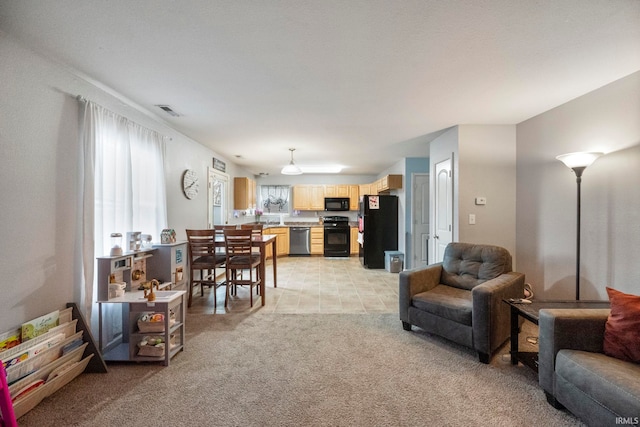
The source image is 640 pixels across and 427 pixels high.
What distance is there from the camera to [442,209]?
12.7 ft

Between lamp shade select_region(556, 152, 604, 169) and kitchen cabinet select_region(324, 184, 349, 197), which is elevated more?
kitchen cabinet select_region(324, 184, 349, 197)

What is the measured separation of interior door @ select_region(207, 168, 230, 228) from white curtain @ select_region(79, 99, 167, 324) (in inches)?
61.1

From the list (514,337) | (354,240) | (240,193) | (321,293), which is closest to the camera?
(514,337)

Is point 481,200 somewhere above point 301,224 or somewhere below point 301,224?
above

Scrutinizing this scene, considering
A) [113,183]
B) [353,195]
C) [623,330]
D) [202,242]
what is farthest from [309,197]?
[623,330]

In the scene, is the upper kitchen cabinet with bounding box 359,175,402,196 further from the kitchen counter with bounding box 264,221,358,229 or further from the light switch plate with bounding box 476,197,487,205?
the light switch plate with bounding box 476,197,487,205

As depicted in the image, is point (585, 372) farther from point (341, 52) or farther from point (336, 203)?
point (336, 203)

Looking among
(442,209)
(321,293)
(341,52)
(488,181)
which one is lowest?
(321,293)

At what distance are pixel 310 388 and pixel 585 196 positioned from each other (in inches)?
122

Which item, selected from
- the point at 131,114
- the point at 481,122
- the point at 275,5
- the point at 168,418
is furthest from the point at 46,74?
the point at 481,122

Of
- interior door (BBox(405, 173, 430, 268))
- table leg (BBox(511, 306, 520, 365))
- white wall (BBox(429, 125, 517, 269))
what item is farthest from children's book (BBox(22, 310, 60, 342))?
interior door (BBox(405, 173, 430, 268))

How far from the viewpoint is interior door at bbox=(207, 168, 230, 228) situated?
4.72 meters

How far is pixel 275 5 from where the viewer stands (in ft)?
4.59

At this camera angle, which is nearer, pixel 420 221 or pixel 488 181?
pixel 488 181
